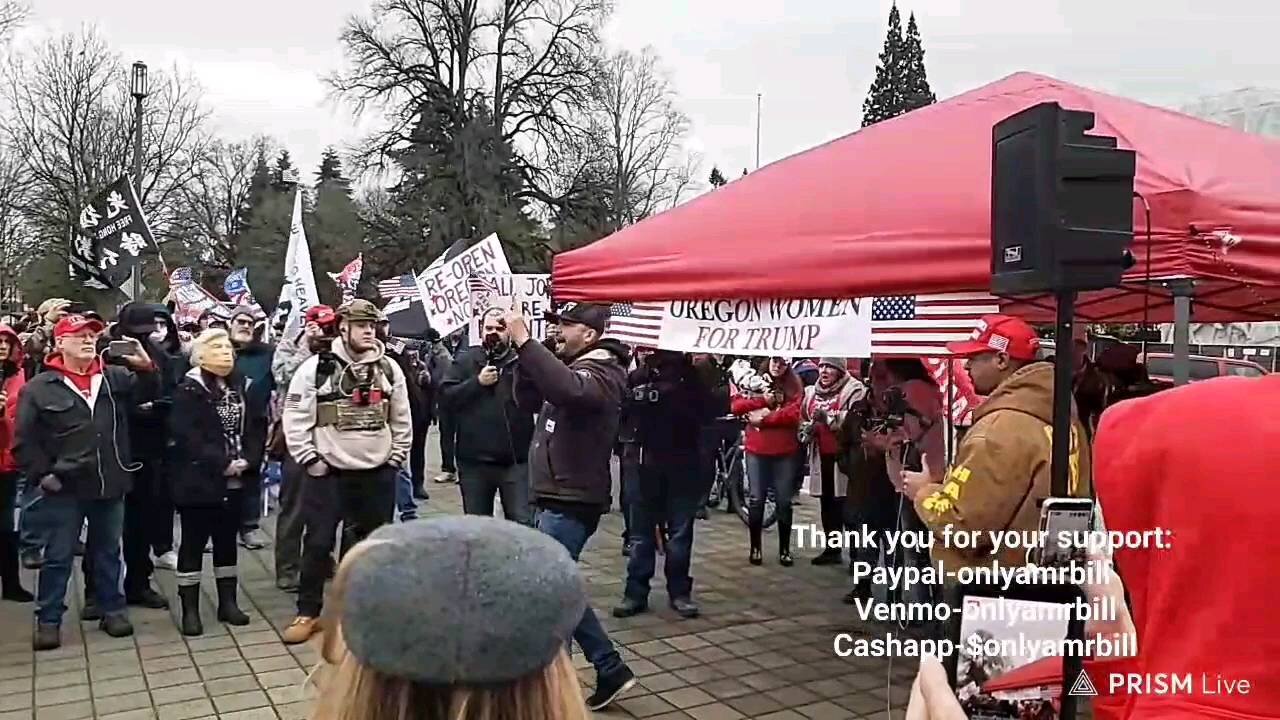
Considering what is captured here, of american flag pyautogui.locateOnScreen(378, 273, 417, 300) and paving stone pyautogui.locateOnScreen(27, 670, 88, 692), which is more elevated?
american flag pyautogui.locateOnScreen(378, 273, 417, 300)

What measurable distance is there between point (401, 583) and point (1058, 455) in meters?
2.45

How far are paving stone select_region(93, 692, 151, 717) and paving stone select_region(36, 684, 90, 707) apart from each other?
0.37ft

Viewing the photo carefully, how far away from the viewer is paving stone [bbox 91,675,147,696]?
17.8ft

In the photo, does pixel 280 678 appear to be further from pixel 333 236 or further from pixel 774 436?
pixel 333 236

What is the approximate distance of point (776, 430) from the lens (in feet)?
27.7

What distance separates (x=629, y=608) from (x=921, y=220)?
3.74 meters

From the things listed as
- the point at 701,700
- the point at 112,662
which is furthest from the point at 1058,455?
the point at 112,662

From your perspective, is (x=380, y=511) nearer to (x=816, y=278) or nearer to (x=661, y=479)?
(x=661, y=479)

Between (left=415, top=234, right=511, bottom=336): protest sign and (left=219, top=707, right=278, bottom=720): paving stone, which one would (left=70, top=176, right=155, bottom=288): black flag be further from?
(left=219, top=707, right=278, bottom=720): paving stone

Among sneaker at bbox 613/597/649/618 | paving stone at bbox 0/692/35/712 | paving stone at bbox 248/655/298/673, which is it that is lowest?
paving stone at bbox 0/692/35/712

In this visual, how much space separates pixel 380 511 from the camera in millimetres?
6277

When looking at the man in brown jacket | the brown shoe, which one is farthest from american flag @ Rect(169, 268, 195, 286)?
the man in brown jacket

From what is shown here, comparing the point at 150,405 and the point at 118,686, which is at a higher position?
the point at 150,405

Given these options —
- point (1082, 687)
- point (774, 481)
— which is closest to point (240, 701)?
point (1082, 687)
